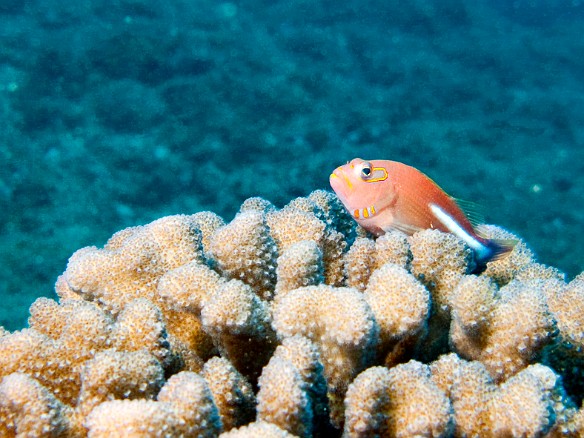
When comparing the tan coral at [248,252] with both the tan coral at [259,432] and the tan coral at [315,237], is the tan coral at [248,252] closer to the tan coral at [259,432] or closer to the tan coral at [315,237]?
the tan coral at [315,237]

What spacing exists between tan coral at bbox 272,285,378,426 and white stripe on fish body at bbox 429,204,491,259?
1228 millimetres

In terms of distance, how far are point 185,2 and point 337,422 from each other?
13887mm

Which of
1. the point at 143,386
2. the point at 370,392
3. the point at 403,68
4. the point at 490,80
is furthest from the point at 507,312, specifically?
the point at 490,80

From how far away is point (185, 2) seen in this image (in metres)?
13.7

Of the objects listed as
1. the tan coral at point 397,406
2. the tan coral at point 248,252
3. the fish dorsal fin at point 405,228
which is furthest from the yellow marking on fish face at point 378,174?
the tan coral at point 397,406

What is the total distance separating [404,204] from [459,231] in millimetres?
340

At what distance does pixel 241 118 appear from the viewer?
37.7 feet

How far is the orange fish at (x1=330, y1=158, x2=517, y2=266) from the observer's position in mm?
2826

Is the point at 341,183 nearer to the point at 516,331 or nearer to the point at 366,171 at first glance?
the point at 366,171

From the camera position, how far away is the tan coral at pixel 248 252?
2.27 metres

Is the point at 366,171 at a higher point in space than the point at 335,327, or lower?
higher

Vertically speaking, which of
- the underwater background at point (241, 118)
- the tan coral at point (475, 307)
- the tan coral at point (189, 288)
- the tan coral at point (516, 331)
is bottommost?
the tan coral at point (516, 331)

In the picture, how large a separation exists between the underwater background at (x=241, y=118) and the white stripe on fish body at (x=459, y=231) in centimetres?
752

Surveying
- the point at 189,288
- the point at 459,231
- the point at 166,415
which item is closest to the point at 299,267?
the point at 189,288
